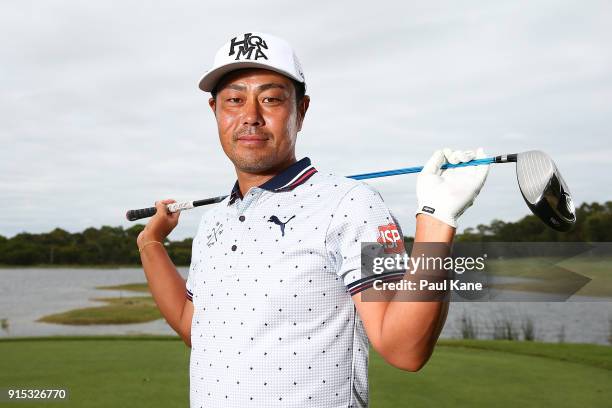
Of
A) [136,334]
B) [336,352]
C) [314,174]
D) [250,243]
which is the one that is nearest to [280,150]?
[314,174]

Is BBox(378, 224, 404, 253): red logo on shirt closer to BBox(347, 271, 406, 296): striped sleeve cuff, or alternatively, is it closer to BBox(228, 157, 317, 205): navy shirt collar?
BBox(347, 271, 406, 296): striped sleeve cuff

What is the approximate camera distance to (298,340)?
1.65 metres

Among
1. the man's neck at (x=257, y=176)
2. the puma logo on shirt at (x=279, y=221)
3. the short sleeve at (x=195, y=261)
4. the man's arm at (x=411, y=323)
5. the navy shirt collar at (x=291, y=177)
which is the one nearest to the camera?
the man's arm at (x=411, y=323)

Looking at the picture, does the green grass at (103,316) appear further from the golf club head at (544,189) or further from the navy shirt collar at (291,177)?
the golf club head at (544,189)

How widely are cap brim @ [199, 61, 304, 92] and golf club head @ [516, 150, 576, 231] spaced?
77 centimetres

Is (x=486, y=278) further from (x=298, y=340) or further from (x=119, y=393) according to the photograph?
(x=119, y=393)

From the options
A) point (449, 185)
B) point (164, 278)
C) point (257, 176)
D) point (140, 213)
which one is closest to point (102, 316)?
point (140, 213)

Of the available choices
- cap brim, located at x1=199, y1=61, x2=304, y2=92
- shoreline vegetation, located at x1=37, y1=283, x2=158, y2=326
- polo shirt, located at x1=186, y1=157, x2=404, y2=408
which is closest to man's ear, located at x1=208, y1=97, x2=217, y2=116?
cap brim, located at x1=199, y1=61, x2=304, y2=92

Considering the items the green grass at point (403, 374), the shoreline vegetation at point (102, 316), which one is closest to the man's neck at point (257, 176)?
the green grass at point (403, 374)

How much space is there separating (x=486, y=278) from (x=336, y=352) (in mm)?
626

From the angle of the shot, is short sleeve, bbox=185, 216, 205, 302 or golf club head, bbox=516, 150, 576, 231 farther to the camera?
short sleeve, bbox=185, 216, 205, 302

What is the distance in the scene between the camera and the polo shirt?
5.35ft

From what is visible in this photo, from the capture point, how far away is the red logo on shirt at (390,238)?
5.28 ft

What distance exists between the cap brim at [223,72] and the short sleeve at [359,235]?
0.51m
